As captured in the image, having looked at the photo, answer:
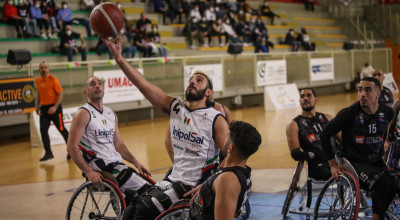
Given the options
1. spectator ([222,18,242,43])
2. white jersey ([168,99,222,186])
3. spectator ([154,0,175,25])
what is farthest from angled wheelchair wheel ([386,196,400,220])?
spectator ([222,18,242,43])

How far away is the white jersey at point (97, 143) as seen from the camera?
590 centimetres

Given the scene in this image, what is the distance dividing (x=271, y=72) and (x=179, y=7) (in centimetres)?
498

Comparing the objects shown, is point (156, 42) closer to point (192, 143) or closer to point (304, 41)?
point (304, 41)

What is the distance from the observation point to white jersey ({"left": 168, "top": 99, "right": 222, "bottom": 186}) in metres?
4.71

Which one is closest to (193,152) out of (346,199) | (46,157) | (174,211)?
(174,211)

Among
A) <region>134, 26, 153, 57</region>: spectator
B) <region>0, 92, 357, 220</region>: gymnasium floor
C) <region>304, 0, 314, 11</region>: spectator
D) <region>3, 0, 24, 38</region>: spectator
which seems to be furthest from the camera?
<region>304, 0, 314, 11</region>: spectator

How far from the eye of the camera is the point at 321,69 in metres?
25.0

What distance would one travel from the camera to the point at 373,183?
17.4 ft

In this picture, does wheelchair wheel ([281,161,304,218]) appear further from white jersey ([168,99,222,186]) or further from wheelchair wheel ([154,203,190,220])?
wheelchair wheel ([154,203,190,220])

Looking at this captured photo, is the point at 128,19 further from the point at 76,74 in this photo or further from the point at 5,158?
the point at 5,158

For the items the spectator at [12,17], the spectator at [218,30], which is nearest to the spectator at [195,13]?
the spectator at [218,30]

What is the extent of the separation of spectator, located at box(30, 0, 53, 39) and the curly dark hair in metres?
15.2

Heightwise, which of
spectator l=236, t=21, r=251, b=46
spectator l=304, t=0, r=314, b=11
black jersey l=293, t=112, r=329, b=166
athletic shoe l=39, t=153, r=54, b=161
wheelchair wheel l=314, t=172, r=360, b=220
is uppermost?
spectator l=304, t=0, r=314, b=11

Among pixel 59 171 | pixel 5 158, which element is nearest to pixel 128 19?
pixel 5 158
